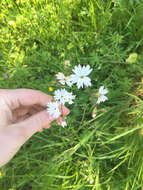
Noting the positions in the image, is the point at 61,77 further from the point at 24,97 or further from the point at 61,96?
the point at 24,97

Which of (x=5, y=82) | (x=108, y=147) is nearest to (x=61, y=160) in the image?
(x=108, y=147)

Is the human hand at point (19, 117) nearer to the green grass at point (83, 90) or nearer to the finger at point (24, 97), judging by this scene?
the finger at point (24, 97)

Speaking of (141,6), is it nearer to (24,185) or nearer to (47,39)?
(47,39)

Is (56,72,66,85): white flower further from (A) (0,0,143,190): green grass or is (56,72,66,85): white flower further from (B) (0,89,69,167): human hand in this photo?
(B) (0,89,69,167): human hand

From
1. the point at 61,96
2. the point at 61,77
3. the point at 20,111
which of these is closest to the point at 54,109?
the point at 61,96

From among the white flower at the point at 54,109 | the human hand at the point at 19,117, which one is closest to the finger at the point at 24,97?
the human hand at the point at 19,117
